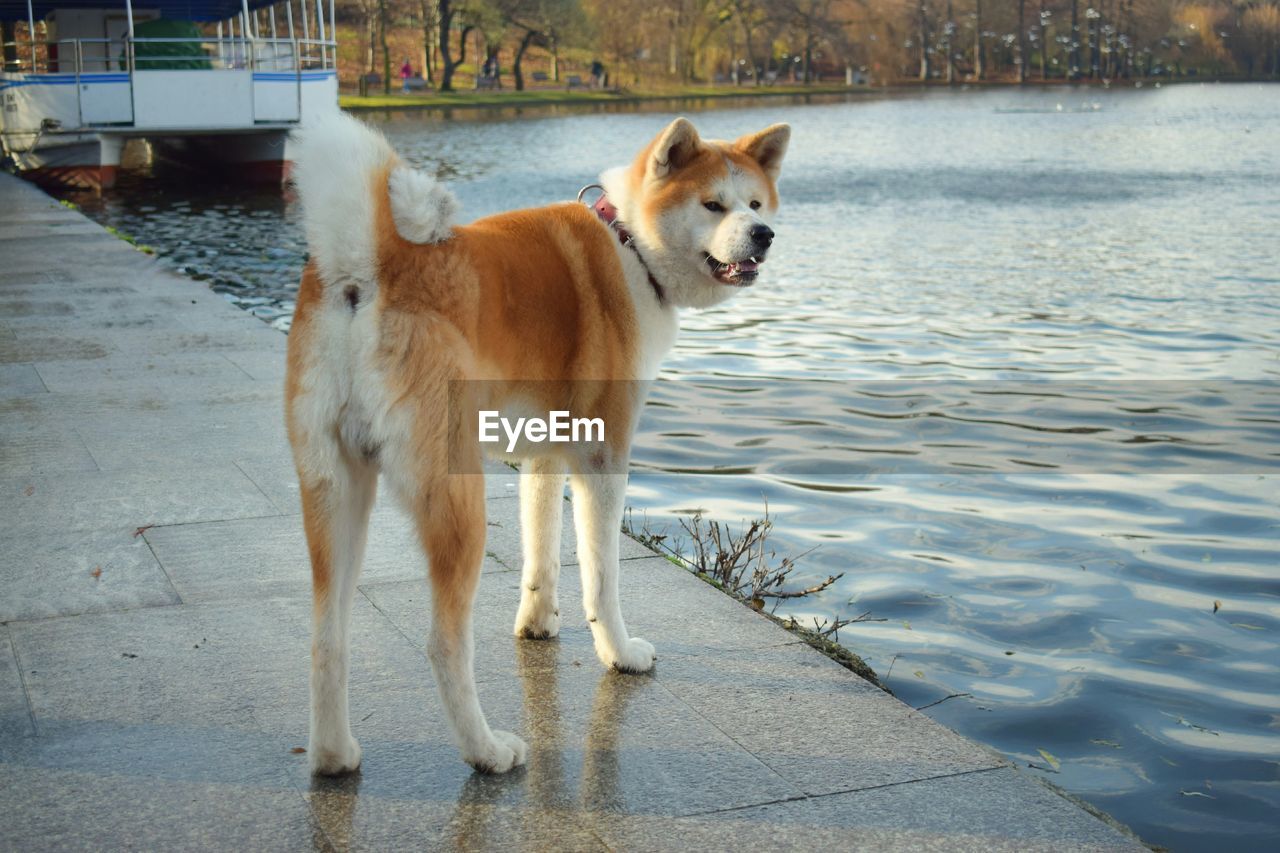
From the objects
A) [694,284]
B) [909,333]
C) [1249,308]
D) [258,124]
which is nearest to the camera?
[694,284]

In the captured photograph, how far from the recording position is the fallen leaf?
4285 millimetres

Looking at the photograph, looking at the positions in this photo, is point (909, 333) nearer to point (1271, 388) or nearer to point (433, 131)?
point (1271, 388)

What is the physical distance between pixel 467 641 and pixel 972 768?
1.35m

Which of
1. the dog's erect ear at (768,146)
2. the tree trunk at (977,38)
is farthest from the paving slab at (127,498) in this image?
the tree trunk at (977,38)

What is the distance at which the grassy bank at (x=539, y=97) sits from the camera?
63588 mm

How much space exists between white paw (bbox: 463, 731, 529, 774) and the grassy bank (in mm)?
57331

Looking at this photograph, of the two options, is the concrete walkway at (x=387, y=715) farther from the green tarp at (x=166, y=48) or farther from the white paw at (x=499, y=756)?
the green tarp at (x=166, y=48)

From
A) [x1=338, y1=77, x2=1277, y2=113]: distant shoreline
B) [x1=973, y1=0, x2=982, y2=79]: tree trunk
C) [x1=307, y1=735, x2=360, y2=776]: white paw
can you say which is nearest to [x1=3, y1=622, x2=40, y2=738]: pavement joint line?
[x1=307, y1=735, x2=360, y2=776]: white paw

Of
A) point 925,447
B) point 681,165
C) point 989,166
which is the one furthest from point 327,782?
point 989,166

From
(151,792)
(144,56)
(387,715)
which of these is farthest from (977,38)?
(151,792)

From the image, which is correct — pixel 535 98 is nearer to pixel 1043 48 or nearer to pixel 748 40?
pixel 748 40

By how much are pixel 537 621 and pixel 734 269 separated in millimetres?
1282

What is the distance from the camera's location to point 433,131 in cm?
4962

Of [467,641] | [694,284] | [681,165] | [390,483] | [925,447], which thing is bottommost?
[925,447]
